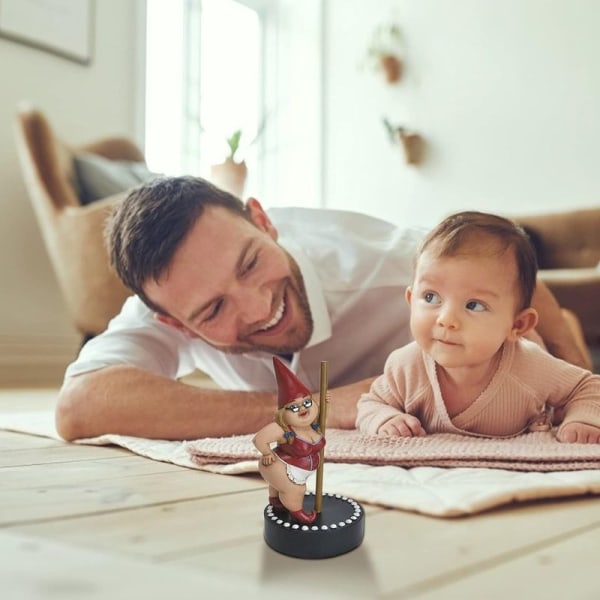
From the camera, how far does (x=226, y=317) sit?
4.33 ft

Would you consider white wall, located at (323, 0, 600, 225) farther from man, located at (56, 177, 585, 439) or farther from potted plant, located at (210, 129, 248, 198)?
man, located at (56, 177, 585, 439)

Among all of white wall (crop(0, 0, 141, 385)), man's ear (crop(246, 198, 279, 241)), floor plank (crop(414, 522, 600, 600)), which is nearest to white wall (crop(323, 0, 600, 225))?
white wall (crop(0, 0, 141, 385))

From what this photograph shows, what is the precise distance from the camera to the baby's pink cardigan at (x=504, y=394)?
1.12m

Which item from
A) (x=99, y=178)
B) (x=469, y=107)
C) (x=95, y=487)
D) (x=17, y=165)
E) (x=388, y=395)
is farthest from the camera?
(x=469, y=107)

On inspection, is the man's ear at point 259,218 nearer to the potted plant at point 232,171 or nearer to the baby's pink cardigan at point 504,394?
the baby's pink cardigan at point 504,394

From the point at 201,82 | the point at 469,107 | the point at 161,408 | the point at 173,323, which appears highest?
the point at 201,82

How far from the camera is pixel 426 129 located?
3.88m

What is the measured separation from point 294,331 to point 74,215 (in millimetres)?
1199

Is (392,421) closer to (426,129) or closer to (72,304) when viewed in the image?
(72,304)

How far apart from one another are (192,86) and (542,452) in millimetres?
3412

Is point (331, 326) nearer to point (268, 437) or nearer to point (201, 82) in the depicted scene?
point (268, 437)

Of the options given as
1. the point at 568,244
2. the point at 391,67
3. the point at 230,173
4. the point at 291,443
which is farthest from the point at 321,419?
the point at 391,67

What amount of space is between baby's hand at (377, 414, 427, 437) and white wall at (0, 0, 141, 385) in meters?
2.16

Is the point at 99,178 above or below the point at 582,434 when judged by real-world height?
above
